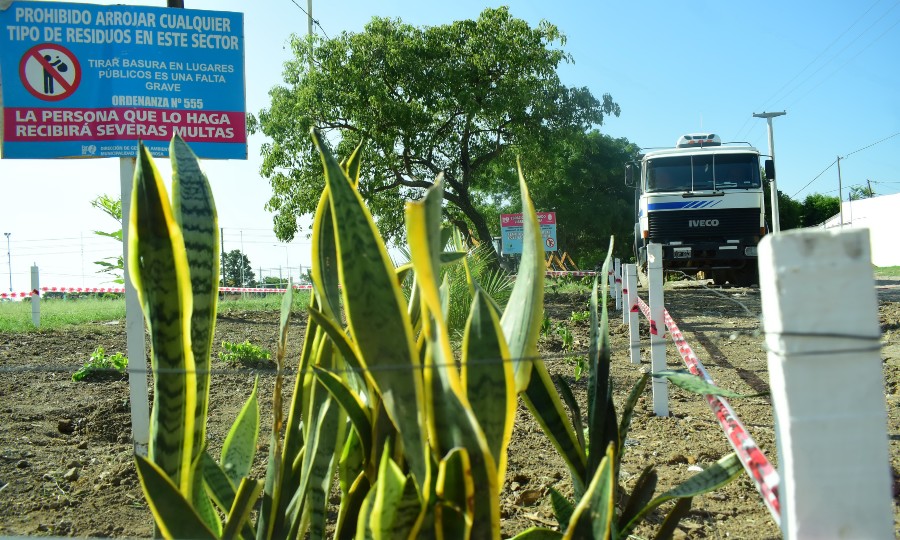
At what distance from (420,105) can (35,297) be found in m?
8.61

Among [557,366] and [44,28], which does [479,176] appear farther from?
[44,28]

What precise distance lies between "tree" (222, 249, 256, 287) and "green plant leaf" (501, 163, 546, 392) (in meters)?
25.3

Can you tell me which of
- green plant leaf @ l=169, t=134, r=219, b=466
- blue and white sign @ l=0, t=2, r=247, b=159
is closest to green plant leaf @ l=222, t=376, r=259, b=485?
green plant leaf @ l=169, t=134, r=219, b=466

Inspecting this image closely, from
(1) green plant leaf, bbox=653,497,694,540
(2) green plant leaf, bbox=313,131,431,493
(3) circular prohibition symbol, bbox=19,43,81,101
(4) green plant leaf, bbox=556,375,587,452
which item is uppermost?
(3) circular prohibition symbol, bbox=19,43,81,101

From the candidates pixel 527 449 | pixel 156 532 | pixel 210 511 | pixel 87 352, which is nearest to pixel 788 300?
pixel 210 511

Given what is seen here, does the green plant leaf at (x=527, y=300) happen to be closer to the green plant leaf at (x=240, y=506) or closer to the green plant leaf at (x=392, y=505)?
the green plant leaf at (x=392, y=505)

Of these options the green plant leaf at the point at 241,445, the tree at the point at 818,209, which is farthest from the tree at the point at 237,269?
the tree at the point at 818,209

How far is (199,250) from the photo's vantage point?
5.41 feet

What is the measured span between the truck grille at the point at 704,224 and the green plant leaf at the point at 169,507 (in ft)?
44.7

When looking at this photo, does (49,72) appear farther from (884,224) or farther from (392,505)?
(884,224)

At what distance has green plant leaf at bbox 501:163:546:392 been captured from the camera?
1379mm

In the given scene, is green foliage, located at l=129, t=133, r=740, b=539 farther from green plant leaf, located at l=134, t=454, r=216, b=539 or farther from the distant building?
the distant building

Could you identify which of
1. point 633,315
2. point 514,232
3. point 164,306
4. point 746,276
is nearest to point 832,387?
point 164,306

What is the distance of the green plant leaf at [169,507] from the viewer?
135 centimetres
